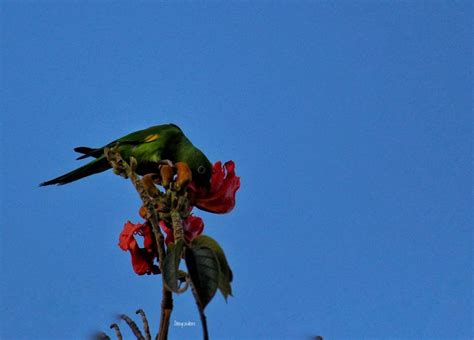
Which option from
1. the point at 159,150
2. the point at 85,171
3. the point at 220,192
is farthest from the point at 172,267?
the point at 85,171

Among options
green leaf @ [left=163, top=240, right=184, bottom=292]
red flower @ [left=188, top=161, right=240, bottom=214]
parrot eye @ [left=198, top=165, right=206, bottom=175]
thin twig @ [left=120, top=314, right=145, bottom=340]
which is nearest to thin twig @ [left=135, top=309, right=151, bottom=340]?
thin twig @ [left=120, top=314, right=145, bottom=340]

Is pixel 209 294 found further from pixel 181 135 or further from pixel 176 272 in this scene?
pixel 181 135

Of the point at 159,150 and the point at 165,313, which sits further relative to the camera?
the point at 159,150

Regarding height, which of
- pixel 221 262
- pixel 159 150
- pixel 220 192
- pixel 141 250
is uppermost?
pixel 159 150

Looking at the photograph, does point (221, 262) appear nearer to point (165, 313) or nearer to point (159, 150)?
point (165, 313)

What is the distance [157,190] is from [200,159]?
95 centimetres

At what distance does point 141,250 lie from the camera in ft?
5.05

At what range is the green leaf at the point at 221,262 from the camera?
3.95 feet

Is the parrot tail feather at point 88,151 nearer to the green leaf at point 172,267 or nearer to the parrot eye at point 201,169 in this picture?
the parrot eye at point 201,169

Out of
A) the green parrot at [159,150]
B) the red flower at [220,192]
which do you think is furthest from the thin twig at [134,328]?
the green parrot at [159,150]

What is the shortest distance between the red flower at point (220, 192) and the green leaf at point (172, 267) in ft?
1.67

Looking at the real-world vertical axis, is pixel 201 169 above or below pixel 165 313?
A: above

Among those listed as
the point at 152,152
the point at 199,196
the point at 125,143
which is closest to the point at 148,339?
the point at 199,196

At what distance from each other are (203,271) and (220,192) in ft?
2.15
